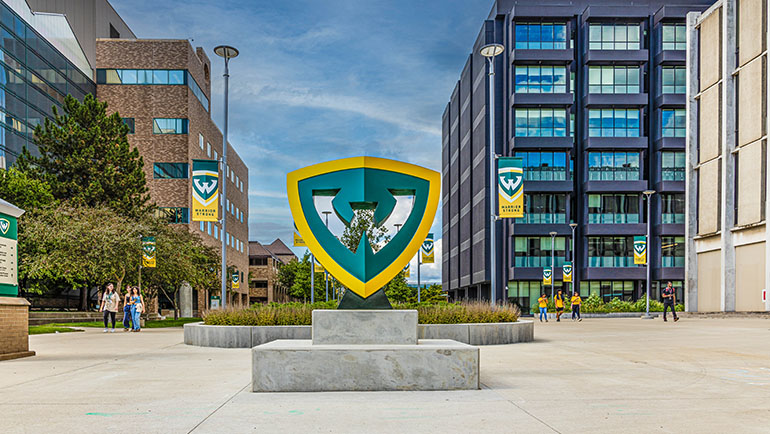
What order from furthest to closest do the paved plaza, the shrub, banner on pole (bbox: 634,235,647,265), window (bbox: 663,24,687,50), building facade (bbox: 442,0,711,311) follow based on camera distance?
1. window (bbox: 663,24,687,50)
2. building facade (bbox: 442,0,711,311)
3. banner on pole (bbox: 634,235,647,265)
4. the shrub
5. the paved plaza

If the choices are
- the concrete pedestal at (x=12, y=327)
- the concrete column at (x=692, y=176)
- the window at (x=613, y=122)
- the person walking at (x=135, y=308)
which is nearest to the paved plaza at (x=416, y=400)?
the concrete pedestal at (x=12, y=327)

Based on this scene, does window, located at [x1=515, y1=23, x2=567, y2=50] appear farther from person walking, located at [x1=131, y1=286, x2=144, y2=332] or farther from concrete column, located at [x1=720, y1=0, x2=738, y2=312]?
person walking, located at [x1=131, y1=286, x2=144, y2=332]

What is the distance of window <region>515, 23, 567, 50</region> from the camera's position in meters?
56.3

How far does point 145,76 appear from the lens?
179 ft

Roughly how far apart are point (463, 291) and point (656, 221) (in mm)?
28871

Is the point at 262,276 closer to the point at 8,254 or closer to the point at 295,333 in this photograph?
Answer: the point at 295,333

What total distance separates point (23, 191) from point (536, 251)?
4010 cm

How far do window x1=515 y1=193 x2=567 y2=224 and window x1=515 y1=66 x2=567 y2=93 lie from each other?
30.9 feet

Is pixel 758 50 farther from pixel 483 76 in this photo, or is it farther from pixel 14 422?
pixel 14 422

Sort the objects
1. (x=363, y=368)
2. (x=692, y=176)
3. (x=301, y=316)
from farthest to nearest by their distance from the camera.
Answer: (x=692, y=176), (x=301, y=316), (x=363, y=368)

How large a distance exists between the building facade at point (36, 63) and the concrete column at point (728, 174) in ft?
144

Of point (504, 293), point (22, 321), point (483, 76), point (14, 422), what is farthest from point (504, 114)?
point (14, 422)

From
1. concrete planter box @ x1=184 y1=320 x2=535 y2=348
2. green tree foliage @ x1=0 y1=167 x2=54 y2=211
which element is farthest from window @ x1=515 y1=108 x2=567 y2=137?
concrete planter box @ x1=184 y1=320 x2=535 y2=348

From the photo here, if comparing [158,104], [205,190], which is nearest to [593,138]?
[158,104]
